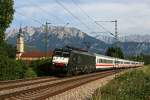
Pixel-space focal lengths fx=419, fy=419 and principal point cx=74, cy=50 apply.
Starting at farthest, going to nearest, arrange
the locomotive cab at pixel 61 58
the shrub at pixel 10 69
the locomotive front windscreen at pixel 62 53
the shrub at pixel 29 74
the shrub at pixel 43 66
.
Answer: the shrub at pixel 43 66, the locomotive front windscreen at pixel 62 53, the locomotive cab at pixel 61 58, the shrub at pixel 29 74, the shrub at pixel 10 69

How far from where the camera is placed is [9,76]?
3753 centimetres

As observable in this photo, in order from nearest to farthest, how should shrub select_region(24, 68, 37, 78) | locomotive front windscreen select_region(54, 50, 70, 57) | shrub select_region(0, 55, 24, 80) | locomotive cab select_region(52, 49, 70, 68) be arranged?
shrub select_region(0, 55, 24, 80) → shrub select_region(24, 68, 37, 78) → locomotive cab select_region(52, 49, 70, 68) → locomotive front windscreen select_region(54, 50, 70, 57)

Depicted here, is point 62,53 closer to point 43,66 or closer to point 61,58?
point 61,58

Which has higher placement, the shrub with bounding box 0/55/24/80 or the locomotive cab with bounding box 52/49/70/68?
the locomotive cab with bounding box 52/49/70/68

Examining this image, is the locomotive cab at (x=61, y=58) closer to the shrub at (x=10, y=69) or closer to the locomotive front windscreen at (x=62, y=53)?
the locomotive front windscreen at (x=62, y=53)

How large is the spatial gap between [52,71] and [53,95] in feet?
73.6

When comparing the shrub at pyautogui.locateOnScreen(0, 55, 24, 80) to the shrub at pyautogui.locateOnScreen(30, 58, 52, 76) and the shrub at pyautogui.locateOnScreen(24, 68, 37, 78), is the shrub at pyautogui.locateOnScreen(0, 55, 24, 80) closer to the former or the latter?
the shrub at pyautogui.locateOnScreen(24, 68, 37, 78)

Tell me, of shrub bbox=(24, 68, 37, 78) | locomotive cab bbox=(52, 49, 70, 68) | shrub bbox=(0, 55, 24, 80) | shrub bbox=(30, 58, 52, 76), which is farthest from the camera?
shrub bbox=(30, 58, 52, 76)

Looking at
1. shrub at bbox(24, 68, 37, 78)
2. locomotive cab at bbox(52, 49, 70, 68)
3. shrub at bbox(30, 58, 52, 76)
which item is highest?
locomotive cab at bbox(52, 49, 70, 68)

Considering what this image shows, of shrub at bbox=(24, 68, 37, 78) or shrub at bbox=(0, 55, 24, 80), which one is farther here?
shrub at bbox=(24, 68, 37, 78)

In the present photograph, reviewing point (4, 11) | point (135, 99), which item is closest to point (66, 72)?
point (4, 11)

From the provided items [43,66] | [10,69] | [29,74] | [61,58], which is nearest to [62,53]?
[61,58]

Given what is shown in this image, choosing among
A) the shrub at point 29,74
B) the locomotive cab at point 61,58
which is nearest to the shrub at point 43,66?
the shrub at point 29,74

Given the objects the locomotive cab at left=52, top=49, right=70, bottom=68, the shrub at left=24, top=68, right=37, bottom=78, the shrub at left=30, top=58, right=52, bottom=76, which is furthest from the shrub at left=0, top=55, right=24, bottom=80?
the shrub at left=30, top=58, right=52, bottom=76
